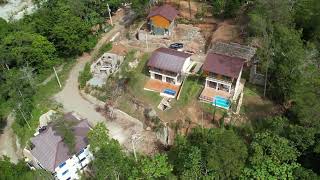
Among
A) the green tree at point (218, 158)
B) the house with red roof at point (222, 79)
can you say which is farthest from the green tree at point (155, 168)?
the house with red roof at point (222, 79)

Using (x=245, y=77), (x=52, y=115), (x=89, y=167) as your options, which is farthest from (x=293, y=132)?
(x=52, y=115)

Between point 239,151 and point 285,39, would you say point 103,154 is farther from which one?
point 285,39

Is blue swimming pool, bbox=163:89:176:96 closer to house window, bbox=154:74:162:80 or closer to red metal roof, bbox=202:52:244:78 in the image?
house window, bbox=154:74:162:80

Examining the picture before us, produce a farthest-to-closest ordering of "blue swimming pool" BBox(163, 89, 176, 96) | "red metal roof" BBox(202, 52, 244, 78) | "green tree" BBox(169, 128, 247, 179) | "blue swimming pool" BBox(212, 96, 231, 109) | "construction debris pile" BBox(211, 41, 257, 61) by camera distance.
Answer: "construction debris pile" BBox(211, 41, 257, 61)
"blue swimming pool" BBox(163, 89, 176, 96)
"blue swimming pool" BBox(212, 96, 231, 109)
"red metal roof" BBox(202, 52, 244, 78)
"green tree" BBox(169, 128, 247, 179)

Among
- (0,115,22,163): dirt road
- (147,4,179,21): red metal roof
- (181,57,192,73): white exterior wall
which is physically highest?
(147,4,179,21): red metal roof

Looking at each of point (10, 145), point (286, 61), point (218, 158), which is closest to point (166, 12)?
point (286, 61)

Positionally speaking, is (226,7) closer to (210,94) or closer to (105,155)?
(210,94)

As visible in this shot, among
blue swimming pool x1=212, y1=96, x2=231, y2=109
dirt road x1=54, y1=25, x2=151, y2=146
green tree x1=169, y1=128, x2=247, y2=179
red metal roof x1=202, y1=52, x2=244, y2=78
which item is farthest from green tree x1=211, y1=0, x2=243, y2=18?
green tree x1=169, y1=128, x2=247, y2=179
